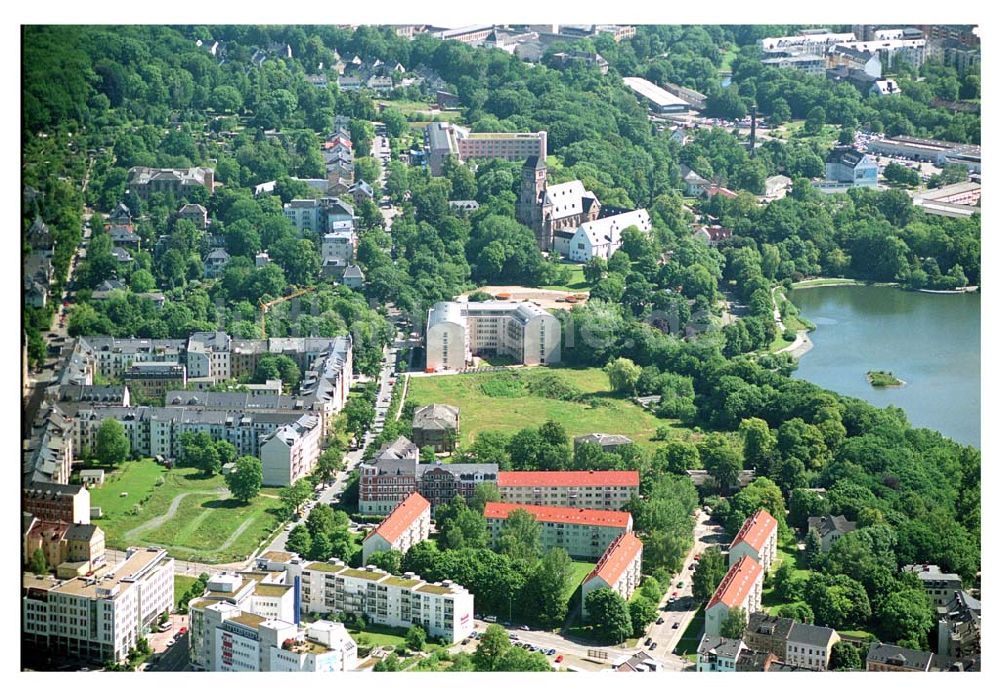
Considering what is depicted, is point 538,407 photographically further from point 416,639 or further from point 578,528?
point 416,639

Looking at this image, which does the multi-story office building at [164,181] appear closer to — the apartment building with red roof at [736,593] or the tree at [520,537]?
the tree at [520,537]

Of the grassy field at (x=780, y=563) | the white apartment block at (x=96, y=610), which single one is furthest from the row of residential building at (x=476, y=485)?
the white apartment block at (x=96, y=610)

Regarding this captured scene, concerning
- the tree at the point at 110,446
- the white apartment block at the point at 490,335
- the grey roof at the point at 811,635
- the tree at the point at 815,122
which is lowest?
the grey roof at the point at 811,635

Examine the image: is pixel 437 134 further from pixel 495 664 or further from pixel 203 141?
pixel 495 664

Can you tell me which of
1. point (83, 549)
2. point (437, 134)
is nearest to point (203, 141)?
point (437, 134)

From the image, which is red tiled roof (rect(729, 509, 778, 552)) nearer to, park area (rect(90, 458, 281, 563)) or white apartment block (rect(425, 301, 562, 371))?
park area (rect(90, 458, 281, 563))

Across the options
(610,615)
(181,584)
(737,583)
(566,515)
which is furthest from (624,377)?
(181,584)
